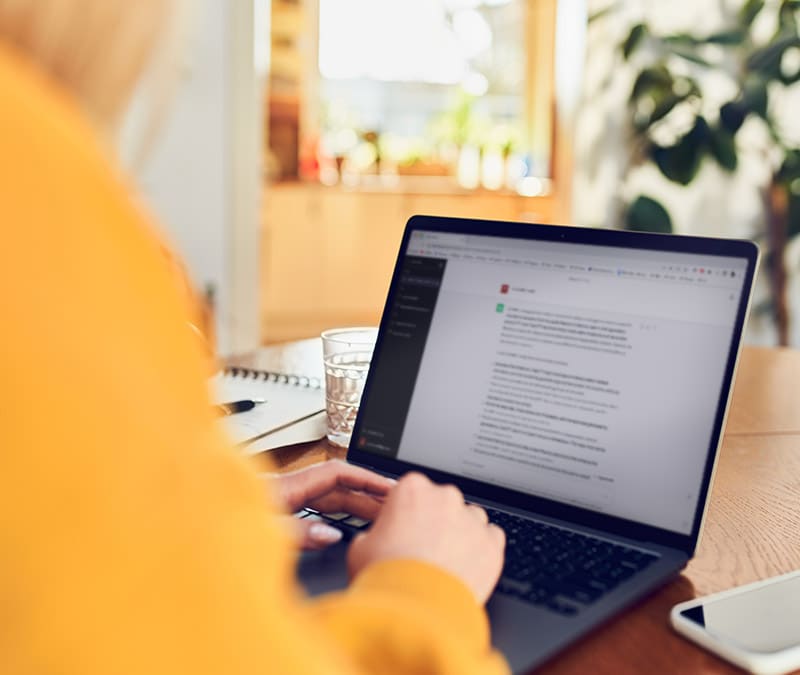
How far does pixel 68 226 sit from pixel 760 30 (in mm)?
3934

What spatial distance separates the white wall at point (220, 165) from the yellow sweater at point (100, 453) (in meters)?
3.09

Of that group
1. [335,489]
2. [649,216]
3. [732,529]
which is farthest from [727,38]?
[335,489]

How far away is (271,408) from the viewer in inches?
46.8

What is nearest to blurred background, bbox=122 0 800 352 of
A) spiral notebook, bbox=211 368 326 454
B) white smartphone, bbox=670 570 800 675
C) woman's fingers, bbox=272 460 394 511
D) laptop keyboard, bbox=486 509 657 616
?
spiral notebook, bbox=211 368 326 454

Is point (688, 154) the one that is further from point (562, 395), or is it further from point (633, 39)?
point (562, 395)

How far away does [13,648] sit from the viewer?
348 mm

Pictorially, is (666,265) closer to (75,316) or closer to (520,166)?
(75,316)

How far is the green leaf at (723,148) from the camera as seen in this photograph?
343 centimetres

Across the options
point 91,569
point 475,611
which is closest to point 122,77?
point 91,569

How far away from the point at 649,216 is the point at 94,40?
3482 mm

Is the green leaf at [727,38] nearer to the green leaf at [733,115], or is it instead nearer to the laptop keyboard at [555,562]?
the green leaf at [733,115]

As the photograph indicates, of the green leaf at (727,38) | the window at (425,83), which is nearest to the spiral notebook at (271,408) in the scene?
the green leaf at (727,38)

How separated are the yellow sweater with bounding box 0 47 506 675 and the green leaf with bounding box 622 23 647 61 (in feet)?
11.8

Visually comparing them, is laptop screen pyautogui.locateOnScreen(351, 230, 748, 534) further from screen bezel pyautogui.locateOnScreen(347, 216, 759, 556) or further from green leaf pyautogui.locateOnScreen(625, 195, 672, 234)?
green leaf pyautogui.locateOnScreen(625, 195, 672, 234)
